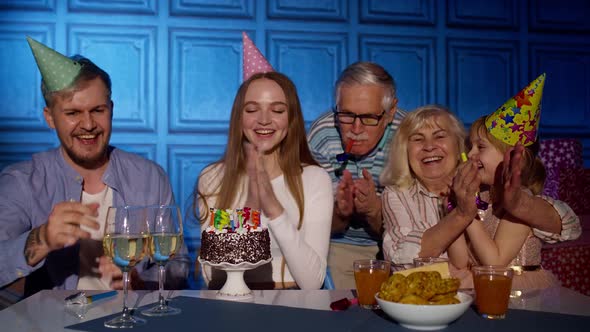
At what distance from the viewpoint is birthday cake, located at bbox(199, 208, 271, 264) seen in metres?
1.66

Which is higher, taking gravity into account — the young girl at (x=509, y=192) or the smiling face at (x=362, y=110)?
the smiling face at (x=362, y=110)

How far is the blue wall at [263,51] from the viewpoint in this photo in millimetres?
3918

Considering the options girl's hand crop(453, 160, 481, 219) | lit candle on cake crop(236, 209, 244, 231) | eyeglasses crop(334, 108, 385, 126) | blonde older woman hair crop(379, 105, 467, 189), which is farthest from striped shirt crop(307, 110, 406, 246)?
lit candle on cake crop(236, 209, 244, 231)

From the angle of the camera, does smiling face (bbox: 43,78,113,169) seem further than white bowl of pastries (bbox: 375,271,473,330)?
Yes

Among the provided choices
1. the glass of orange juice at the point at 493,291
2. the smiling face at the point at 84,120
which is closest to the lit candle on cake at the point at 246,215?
the glass of orange juice at the point at 493,291

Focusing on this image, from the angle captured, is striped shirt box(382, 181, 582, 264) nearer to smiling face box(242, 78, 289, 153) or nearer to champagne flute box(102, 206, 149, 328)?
smiling face box(242, 78, 289, 153)

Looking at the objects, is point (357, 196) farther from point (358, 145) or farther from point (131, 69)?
point (131, 69)

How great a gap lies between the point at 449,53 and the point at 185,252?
2.77 metres

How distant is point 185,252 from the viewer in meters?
2.34

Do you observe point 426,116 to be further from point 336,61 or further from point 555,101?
point 555,101

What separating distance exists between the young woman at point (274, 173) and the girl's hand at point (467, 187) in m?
0.48

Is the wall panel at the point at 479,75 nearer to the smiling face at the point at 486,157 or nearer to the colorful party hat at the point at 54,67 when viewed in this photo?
the smiling face at the point at 486,157

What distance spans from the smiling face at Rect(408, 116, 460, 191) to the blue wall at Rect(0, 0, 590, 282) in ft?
5.84

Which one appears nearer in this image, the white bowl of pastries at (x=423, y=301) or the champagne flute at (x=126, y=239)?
the white bowl of pastries at (x=423, y=301)
